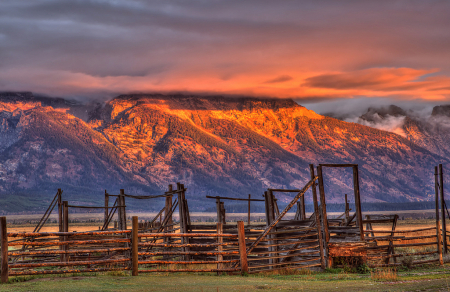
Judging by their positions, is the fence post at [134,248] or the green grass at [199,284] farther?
the fence post at [134,248]

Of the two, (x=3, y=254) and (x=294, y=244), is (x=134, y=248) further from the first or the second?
(x=294, y=244)

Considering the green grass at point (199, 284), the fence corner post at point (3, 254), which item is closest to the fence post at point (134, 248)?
the green grass at point (199, 284)

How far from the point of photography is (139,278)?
1374 cm

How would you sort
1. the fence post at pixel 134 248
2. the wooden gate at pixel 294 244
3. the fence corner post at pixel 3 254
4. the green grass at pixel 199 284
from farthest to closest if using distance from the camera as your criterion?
the wooden gate at pixel 294 244, the fence post at pixel 134 248, the fence corner post at pixel 3 254, the green grass at pixel 199 284

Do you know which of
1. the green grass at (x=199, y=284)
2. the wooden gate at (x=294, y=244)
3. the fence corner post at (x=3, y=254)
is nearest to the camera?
the green grass at (x=199, y=284)

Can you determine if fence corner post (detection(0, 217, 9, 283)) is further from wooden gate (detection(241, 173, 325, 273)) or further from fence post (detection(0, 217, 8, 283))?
wooden gate (detection(241, 173, 325, 273))

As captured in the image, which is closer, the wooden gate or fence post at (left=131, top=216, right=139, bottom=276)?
fence post at (left=131, top=216, right=139, bottom=276)

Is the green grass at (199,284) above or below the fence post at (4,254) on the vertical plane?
below

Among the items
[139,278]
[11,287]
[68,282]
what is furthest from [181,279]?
[11,287]

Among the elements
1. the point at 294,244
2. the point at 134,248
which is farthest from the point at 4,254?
the point at 294,244

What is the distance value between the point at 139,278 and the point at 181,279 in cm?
107

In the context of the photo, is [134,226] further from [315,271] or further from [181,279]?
[315,271]

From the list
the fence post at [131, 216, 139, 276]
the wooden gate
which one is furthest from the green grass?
the wooden gate

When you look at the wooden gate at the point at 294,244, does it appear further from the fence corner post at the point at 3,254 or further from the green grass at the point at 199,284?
the fence corner post at the point at 3,254
